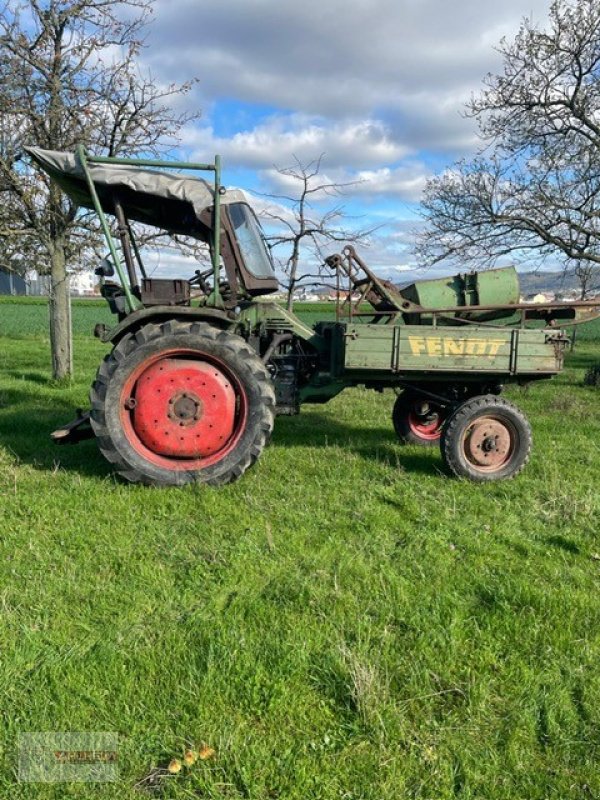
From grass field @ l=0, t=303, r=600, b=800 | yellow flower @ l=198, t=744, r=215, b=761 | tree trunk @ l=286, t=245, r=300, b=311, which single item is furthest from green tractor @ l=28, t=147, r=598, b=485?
tree trunk @ l=286, t=245, r=300, b=311

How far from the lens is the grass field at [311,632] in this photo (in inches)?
81.0

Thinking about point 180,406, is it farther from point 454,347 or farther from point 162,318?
point 454,347

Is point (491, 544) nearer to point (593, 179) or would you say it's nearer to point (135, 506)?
point (135, 506)

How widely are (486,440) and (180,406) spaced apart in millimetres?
2576

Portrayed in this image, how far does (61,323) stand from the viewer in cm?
1009

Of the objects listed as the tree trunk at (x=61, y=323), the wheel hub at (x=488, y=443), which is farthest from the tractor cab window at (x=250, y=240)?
the tree trunk at (x=61, y=323)

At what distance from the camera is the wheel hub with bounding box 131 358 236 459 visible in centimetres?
473

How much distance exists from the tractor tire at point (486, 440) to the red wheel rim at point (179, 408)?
1785 mm

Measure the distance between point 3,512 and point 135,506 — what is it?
883 millimetres

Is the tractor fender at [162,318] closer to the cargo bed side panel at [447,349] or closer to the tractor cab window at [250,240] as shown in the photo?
the tractor cab window at [250,240]

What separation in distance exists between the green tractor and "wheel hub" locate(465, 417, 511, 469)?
12mm

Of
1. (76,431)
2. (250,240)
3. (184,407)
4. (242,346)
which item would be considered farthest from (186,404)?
(250,240)

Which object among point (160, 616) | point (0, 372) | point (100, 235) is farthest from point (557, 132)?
point (160, 616)

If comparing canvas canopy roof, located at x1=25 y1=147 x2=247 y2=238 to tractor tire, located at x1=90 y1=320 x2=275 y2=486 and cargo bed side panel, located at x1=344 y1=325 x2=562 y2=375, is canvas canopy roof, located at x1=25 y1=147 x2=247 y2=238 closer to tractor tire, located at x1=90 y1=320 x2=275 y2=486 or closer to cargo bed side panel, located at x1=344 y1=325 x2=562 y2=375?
tractor tire, located at x1=90 y1=320 x2=275 y2=486
